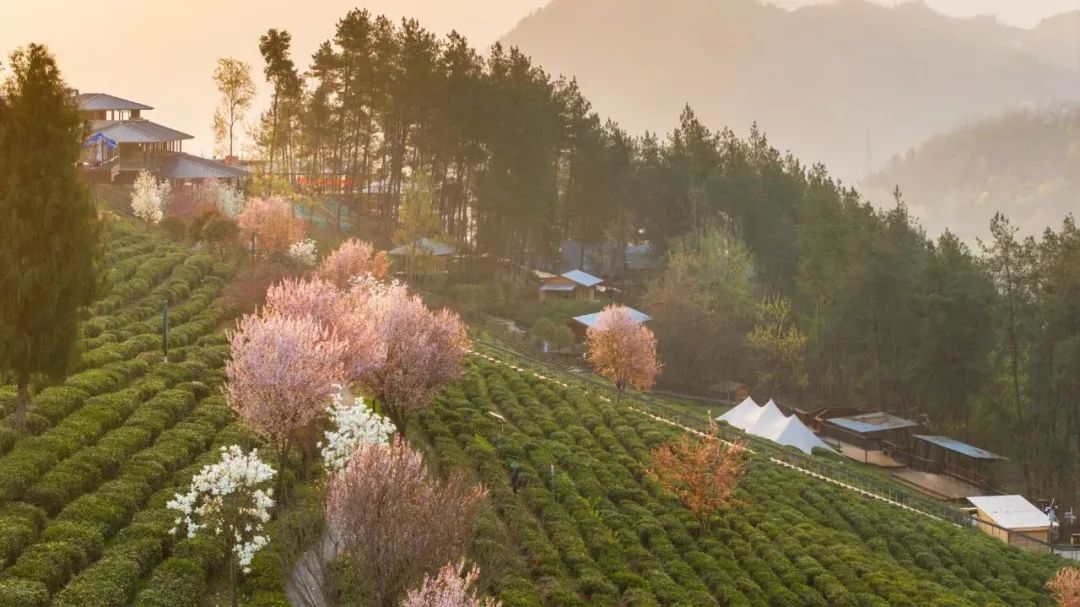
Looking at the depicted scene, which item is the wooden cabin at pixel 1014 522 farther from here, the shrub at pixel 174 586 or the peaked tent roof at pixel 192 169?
the peaked tent roof at pixel 192 169

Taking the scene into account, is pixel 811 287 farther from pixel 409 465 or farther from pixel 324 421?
pixel 409 465

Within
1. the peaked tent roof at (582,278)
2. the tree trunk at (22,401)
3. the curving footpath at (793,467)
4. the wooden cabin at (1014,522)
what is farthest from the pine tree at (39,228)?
the peaked tent roof at (582,278)

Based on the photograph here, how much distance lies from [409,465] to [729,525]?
906 inches

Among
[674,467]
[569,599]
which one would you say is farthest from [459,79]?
[569,599]

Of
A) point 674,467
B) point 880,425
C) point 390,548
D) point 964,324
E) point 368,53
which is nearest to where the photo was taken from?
point 390,548

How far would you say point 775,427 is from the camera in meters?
70.1

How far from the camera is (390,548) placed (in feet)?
77.5

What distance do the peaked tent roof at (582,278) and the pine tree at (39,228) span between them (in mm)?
71269

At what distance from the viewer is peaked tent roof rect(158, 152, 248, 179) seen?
91.9 m

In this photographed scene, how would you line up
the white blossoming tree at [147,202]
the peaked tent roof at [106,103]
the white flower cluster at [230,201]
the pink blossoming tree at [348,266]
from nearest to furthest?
the pink blossoming tree at [348,266]
the white blossoming tree at [147,202]
the white flower cluster at [230,201]
the peaked tent roof at [106,103]

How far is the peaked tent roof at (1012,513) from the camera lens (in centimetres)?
5919

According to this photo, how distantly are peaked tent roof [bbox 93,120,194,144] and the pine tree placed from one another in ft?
192

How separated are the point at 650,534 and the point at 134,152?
6760 centimetres

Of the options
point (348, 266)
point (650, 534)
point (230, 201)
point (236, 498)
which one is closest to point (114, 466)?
point (236, 498)
